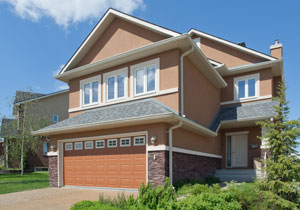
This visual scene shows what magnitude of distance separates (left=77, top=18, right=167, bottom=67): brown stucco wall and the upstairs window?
1.16 metres

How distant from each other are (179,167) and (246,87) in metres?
8.25

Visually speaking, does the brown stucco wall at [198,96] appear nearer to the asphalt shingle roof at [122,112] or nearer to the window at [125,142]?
the asphalt shingle roof at [122,112]

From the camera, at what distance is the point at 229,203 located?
248 inches

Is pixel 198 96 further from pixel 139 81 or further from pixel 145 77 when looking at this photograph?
pixel 139 81

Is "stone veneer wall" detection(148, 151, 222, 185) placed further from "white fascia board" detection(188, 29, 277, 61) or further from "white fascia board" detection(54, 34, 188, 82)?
"white fascia board" detection(188, 29, 277, 61)

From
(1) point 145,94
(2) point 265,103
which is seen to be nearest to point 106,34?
(1) point 145,94

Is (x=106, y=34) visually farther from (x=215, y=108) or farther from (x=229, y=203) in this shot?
(x=229, y=203)

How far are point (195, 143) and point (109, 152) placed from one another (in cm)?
418

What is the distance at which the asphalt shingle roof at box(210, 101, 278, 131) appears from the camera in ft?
44.9

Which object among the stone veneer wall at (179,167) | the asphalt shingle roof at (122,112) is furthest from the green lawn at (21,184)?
the stone veneer wall at (179,167)

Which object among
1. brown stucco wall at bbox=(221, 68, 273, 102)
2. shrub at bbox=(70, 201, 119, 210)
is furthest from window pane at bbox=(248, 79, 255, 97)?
shrub at bbox=(70, 201, 119, 210)

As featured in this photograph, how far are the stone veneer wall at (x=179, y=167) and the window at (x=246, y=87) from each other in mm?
5090

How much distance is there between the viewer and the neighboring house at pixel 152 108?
34.4 ft

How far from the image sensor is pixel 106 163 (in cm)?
1159
